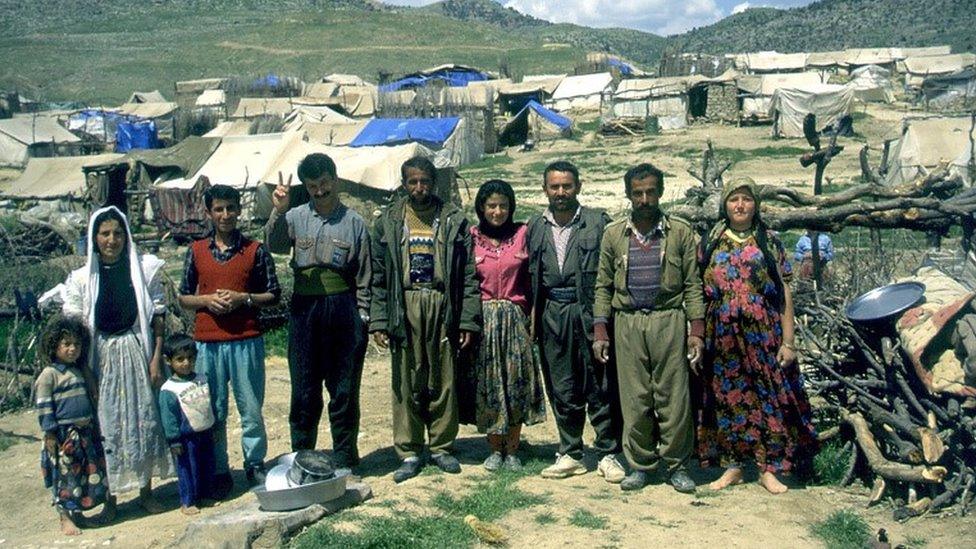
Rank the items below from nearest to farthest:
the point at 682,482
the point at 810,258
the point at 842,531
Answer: the point at 842,531 < the point at 682,482 < the point at 810,258

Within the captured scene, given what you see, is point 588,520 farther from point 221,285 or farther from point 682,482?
point 221,285

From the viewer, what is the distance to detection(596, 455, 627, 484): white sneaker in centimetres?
448

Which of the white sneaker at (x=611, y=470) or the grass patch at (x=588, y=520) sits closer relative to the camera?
the grass patch at (x=588, y=520)

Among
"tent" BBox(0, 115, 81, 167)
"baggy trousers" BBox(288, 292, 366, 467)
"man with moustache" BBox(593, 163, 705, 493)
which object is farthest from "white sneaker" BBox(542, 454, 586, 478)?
"tent" BBox(0, 115, 81, 167)

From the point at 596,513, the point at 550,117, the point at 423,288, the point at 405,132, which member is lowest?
the point at 596,513

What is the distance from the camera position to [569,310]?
14.5 feet

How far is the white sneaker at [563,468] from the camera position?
4.53 meters

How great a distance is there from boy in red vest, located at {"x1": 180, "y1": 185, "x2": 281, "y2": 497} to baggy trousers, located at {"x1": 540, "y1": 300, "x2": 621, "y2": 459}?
134 centimetres

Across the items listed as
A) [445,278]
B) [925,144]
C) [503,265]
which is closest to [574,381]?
[503,265]

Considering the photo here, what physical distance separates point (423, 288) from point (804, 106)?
24.6m

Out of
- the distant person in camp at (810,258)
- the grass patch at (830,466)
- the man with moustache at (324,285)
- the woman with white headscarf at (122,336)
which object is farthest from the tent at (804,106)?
the woman with white headscarf at (122,336)

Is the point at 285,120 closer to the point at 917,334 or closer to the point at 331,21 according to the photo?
the point at 917,334

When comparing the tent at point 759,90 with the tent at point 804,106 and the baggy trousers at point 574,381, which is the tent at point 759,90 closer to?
the tent at point 804,106

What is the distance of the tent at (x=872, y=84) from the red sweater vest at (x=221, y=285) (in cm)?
3118
